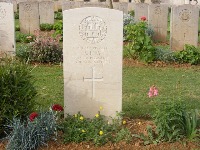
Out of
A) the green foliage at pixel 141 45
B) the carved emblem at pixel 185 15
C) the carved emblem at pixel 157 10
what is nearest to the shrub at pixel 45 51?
the green foliage at pixel 141 45

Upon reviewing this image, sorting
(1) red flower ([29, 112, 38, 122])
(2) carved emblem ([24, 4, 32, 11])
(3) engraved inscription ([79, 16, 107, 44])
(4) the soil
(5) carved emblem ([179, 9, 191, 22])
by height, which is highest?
(2) carved emblem ([24, 4, 32, 11])

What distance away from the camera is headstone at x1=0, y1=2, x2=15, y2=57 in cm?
1062

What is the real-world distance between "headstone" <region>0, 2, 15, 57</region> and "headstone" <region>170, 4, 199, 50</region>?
4557 mm

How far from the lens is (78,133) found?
5.08 meters

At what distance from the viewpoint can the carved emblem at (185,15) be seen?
12.2 metres

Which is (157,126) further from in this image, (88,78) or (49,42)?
(49,42)

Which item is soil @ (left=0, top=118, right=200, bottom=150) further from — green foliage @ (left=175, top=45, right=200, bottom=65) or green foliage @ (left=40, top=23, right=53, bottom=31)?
green foliage @ (left=40, top=23, right=53, bottom=31)

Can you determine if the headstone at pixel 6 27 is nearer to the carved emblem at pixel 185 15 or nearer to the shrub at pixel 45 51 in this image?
the shrub at pixel 45 51

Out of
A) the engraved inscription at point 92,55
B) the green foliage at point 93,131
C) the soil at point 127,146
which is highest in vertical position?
the engraved inscription at point 92,55

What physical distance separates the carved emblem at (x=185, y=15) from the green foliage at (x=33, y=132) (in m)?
7.97

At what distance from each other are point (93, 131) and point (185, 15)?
7888 mm

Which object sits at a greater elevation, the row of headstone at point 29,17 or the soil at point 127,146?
the row of headstone at point 29,17

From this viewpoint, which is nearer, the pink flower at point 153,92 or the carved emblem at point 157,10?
the pink flower at point 153,92

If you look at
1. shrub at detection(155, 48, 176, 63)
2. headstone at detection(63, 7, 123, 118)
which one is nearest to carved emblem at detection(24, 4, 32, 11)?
shrub at detection(155, 48, 176, 63)
